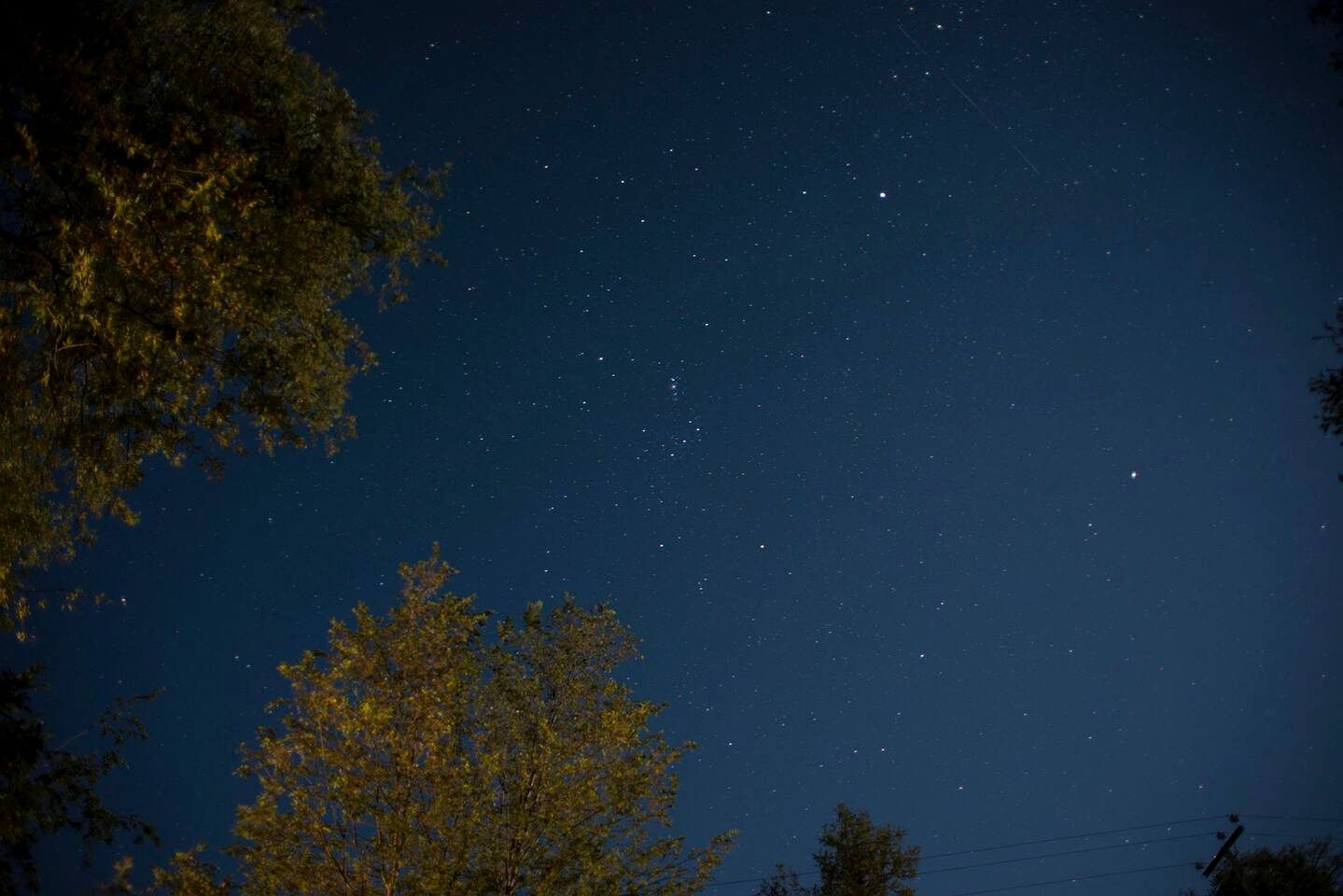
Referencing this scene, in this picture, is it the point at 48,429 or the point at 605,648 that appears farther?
the point at 605,648

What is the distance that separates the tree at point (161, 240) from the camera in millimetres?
6141

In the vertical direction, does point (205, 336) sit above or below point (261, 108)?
below

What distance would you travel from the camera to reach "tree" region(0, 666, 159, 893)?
18.7 ft

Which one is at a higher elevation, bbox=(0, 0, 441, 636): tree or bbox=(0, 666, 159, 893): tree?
bbox=(0, 0, 441, 636): tree

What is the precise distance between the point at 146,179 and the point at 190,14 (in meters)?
2.09

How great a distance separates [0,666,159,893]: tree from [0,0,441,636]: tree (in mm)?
1531

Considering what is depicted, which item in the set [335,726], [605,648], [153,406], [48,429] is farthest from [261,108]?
[605,648]

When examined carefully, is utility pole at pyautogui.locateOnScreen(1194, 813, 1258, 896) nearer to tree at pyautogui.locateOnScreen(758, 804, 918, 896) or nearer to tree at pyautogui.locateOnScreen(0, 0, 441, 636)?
tree at pyautogui.locateOnScreen(758, 804, 918, 896)

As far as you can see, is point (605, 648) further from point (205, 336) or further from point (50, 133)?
point (50, 133)

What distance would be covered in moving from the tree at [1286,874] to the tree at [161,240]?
1059 inches

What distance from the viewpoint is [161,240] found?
654cm

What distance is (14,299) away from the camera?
6.94 meters

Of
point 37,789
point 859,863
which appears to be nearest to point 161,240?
point 37,789

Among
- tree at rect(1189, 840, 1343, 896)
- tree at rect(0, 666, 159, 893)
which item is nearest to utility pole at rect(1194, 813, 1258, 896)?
tree at rect(1189, 840, 1343, 896)
